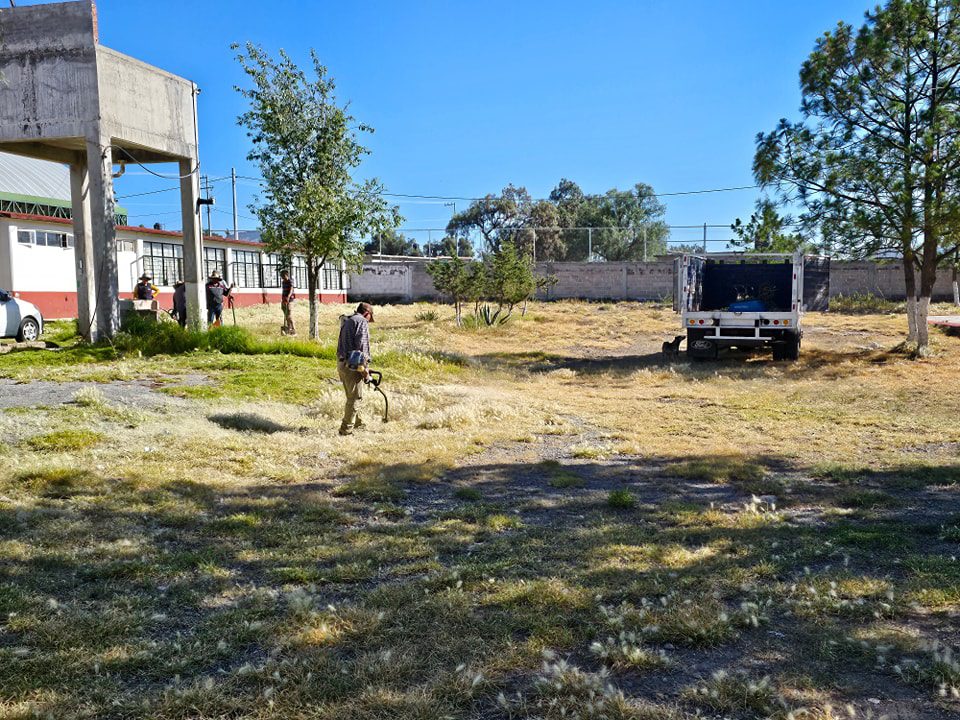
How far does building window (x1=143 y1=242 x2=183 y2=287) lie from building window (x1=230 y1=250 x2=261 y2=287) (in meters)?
4.53

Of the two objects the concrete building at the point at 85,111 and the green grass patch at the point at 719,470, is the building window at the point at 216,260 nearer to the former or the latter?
Result: the concrete building at the point at 85,111

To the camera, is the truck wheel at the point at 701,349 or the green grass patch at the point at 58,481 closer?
the green grass patch at the point at 58,481

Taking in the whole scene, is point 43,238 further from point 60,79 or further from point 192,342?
point 192,342

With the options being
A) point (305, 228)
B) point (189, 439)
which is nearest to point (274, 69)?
point (305, 228)

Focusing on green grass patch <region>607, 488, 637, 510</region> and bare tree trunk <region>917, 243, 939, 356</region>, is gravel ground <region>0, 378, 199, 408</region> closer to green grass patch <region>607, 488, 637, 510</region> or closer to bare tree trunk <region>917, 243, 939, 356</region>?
green grass patch <region>607, 488, 637, 510</region>

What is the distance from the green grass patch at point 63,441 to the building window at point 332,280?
37613 mm

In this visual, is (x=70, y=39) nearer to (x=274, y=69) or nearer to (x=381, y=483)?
(x=274, y=69)

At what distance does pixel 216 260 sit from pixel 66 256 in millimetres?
11251

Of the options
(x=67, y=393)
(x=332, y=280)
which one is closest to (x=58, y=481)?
(x=67, y=393)

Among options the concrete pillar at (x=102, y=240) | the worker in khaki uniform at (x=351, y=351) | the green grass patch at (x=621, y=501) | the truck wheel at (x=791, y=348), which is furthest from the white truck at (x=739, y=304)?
the green grass patch at (x=621, y=501)

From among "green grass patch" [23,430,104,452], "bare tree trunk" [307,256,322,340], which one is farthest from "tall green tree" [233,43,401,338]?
"green grass patch" [23,430,104,452]

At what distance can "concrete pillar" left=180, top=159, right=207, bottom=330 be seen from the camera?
17.1m

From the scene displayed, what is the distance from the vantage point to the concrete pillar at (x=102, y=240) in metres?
14.8

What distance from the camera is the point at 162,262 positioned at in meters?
32.8
